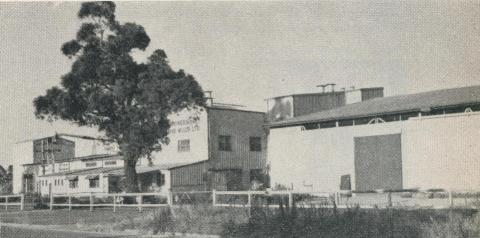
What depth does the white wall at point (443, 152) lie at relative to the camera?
2452cm

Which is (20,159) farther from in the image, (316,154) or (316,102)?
(316,154)

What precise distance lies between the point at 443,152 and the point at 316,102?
24.8 m

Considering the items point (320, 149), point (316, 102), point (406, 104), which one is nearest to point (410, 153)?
point (406, 104)

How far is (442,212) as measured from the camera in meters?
14.2

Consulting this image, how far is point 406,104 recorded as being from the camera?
3064cm

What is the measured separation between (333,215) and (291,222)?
966 mm

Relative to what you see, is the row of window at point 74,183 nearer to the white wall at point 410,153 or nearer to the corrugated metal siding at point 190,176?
the corrugated metal siding at point 190,176

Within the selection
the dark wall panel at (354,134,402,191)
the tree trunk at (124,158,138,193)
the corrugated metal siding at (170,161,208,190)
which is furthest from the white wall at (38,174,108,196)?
the dark wall panel at (354,134,402,191)

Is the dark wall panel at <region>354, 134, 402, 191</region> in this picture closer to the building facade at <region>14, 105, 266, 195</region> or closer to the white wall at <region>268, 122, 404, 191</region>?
the white wall at <region>268, 122, 404, 191</region>

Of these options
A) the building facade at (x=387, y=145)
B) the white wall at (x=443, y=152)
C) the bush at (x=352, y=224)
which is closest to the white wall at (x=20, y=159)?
the building facade at (x=387, y=145)

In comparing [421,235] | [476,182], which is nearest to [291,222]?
[421,235]

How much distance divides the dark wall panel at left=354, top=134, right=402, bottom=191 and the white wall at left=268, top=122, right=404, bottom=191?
13.7 inches

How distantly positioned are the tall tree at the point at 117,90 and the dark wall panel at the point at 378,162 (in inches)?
381

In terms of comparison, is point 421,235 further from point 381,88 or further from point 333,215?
point 381,88
